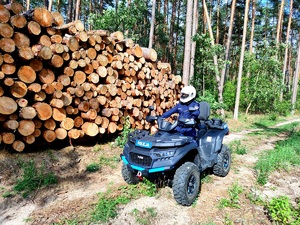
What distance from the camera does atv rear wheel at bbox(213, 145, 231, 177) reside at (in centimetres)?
443

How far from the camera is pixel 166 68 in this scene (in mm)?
8320

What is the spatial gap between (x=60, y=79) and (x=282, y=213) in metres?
4.68

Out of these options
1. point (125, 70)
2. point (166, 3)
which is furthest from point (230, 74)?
point (125, 70)

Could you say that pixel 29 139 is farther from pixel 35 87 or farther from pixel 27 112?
pixel 35 87

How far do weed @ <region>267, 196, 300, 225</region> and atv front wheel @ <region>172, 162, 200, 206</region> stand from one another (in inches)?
41.1

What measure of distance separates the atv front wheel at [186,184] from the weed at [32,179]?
87.6 inches

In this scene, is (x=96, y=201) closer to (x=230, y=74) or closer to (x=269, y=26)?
(x=269, y=26)

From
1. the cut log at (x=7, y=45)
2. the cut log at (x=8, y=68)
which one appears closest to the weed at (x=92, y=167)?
the cut log at (x=8, y=68)

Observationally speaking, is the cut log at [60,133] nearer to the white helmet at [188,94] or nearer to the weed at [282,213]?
the white helmet at [188,94]

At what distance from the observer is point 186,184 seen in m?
3.28

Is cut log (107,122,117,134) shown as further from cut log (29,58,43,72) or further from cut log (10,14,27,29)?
cut log (10,14,27,29)

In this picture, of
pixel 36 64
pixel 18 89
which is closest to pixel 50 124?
pixel 18 89

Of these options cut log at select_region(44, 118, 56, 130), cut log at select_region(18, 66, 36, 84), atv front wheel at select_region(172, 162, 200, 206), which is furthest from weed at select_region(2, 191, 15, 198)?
atv front wheel at select_region(172, 162, 200, 206)

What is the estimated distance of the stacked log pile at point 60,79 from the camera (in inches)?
174
